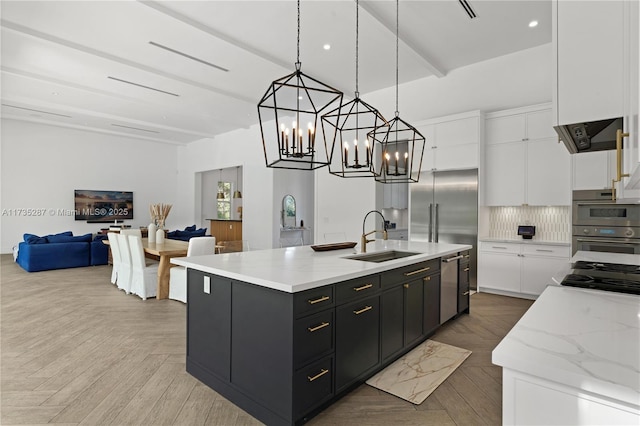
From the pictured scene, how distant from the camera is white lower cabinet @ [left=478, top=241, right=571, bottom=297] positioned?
489 cm

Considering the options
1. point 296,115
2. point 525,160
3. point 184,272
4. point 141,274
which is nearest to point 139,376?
point 184,272

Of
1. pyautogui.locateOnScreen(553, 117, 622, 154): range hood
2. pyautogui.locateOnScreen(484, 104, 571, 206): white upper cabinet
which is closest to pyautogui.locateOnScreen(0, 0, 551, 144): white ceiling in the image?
pyautogui.locateOnScreen(484, 104, 571, 206): white upper cabinet

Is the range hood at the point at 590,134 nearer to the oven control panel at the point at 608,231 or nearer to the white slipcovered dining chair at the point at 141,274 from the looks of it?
the oven control panel at the point at 608,231

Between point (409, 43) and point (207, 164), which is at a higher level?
point (409, 43)

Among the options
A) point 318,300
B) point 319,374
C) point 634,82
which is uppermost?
point 634,82

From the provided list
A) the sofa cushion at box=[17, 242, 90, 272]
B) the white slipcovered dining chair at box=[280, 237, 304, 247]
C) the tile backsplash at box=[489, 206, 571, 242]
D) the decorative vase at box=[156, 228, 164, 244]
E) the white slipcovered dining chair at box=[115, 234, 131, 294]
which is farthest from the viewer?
the white slipcovered dining chair at box=[280, 237, 304, 247]

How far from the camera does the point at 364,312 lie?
2600 mm

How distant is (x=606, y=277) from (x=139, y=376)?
3364mm

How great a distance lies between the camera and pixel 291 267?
2.64 m

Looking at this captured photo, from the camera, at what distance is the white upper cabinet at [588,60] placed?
1.29 metres

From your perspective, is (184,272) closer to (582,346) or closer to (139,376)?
(139,376)

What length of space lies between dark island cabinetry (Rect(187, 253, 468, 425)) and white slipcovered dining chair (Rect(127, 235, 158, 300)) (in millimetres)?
2775

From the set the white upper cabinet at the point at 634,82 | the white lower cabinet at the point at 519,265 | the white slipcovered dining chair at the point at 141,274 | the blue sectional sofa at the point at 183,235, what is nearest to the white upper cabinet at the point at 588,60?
the white upper cabinet at the point at 634,82

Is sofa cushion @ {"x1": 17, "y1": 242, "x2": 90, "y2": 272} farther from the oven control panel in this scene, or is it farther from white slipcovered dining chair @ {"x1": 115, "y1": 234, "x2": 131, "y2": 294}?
the oven control panel
